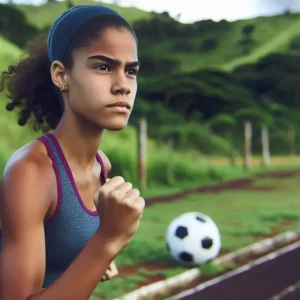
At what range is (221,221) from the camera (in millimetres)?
9711

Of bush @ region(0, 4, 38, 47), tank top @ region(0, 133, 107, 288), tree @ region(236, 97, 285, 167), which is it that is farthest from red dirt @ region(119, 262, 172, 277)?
tree @ region(236, 97, 285, 167)

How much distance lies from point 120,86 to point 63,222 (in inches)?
13.6

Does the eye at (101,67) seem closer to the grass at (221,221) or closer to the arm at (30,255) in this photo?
the arm at (30,255)

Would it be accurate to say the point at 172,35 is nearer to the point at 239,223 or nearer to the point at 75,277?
the point at 239,223

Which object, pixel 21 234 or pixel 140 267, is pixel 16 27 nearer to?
pixel 140 267

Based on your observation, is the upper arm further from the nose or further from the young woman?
the nose

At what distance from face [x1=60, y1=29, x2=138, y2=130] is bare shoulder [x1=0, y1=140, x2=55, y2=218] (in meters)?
0.16

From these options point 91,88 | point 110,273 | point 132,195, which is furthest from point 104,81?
point 110,273

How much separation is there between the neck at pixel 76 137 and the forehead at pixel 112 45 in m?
0.18

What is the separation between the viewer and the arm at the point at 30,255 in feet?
4.90

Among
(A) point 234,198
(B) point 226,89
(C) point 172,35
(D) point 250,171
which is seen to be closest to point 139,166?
(A) point 234,198

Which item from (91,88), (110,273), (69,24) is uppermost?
(69,24)

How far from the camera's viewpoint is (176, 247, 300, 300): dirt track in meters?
5.90

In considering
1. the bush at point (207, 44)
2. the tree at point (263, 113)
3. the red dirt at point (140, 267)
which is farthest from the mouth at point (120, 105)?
the bush at point (207, 44)
